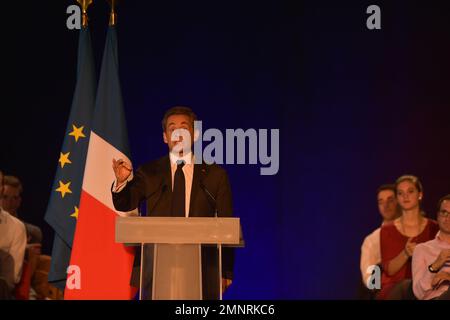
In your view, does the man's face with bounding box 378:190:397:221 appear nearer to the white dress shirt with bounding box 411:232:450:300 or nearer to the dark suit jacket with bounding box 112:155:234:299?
the white dress shirt with bounding box 411:232:450:300

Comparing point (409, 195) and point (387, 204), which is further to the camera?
point (387, 204)

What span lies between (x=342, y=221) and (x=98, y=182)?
2284 mm

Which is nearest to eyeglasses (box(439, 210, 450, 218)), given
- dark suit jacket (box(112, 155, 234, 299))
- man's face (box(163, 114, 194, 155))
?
dark suit jacket (box(112, 155, 234, 299))

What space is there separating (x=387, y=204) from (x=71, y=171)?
250cm

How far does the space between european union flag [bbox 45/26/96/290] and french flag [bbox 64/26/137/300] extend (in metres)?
0.24

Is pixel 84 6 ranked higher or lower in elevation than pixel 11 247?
higher

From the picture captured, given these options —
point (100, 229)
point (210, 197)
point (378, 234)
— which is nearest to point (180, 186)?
point (210, 197)

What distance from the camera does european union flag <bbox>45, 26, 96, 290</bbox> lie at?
597 cm

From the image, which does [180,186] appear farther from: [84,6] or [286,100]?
[286,100]

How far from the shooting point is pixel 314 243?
699cm

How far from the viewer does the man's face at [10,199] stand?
6.64m

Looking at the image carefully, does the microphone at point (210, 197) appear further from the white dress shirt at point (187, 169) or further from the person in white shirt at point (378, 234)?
the person in white shirt at point (378, 234)

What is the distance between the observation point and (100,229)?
18.5 feet
